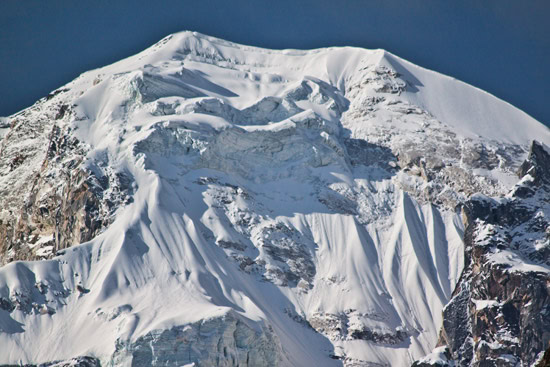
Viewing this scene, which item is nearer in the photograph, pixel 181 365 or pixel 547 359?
pixel 547 359

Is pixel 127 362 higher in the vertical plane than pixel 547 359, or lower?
lower

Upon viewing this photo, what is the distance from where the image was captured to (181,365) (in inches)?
7869

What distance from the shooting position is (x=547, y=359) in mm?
91938

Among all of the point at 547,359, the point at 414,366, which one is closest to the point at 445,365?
the point at 414,366

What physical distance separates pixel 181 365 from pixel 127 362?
26.7ft

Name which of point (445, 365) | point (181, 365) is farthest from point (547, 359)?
point (181, 365)

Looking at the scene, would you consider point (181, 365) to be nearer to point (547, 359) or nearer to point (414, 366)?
point (414, 366)

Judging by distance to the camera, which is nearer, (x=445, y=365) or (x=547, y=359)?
(x=547, y=359)

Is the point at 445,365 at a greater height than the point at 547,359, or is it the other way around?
the point at 547,359

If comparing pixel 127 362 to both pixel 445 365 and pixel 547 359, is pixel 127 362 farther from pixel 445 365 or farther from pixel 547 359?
pixel 547 359

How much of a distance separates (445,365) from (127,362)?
47574 millimetres

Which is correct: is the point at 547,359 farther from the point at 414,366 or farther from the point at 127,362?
the point at 127,362

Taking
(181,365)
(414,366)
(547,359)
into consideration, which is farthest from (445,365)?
(547,359)

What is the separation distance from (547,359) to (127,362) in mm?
116313
